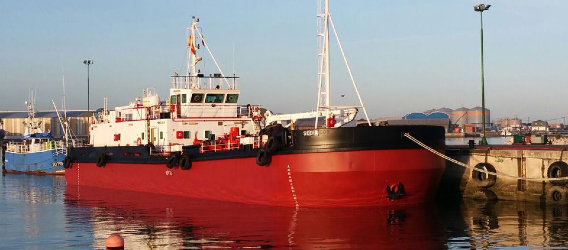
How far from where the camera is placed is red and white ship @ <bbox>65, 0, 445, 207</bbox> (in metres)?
24.8

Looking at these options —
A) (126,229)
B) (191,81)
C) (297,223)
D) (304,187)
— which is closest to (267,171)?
(304,187)

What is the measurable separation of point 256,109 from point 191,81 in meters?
3.46

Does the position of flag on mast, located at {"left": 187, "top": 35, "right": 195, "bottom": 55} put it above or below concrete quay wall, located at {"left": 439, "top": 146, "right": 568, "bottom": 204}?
above

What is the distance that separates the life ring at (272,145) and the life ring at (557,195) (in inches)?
377

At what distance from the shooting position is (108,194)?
3512 centimetres

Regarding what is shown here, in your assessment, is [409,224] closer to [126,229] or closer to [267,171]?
[267,171]

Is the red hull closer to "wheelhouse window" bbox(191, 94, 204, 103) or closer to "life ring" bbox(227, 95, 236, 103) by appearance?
"wheelhouse window" bbox(191, 94, 204, 103)

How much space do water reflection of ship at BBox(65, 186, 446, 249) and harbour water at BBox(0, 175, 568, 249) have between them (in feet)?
0.09

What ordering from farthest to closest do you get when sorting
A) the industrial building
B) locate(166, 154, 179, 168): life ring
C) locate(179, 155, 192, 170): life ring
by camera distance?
the industrial building, locate(166, 154, 179, 168): life ring, locate(179, 155, 192, 170): life ring

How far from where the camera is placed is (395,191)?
25266mm

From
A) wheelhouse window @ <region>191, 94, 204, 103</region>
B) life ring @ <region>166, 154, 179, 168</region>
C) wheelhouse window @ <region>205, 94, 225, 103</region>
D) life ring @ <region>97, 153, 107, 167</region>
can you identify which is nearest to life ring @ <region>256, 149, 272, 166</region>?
life ring @ <region>166, 154, 179, 168</region>

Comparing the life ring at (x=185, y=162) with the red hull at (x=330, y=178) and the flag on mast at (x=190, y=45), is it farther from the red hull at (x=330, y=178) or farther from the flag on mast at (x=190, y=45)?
the flag on mast at (x=190, y=45)

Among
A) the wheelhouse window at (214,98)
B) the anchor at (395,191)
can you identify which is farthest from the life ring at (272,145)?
the wheelhouse window at (214,98)

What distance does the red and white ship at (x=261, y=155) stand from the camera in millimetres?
24781
